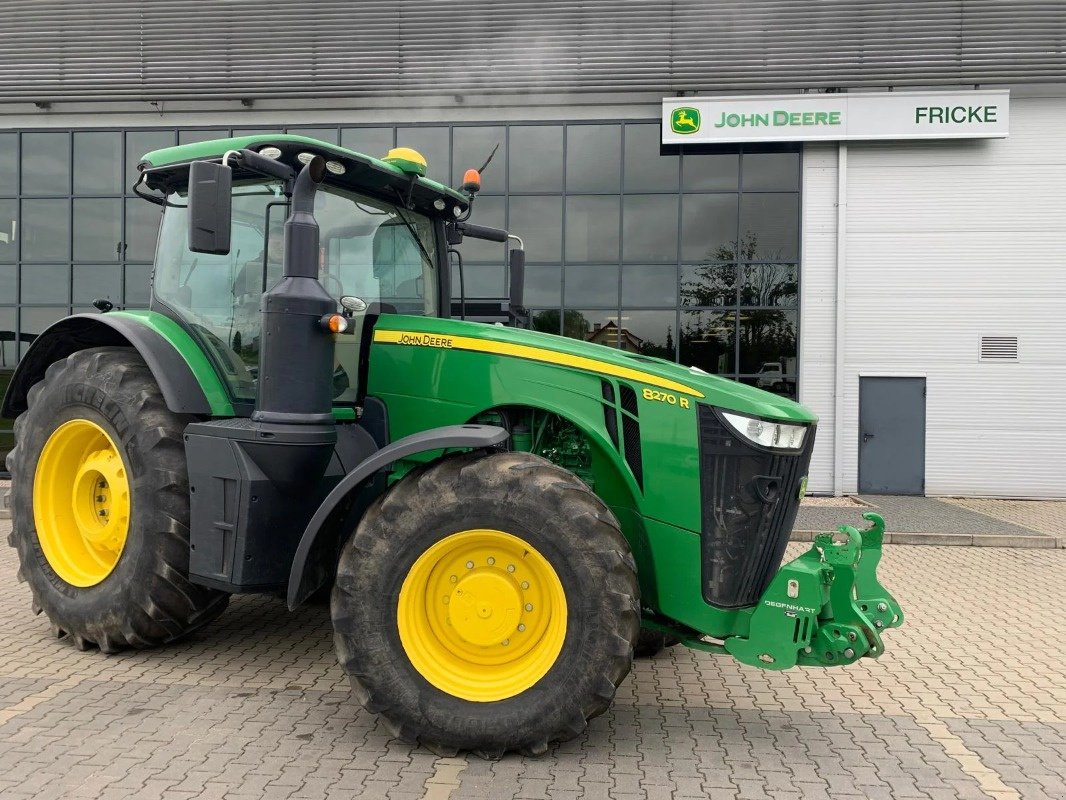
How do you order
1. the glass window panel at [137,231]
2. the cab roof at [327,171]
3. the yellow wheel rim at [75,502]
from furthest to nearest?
the glass window panel at [137,231]
the yellow wheel rim at [75,502]
the cab roof at [327,171]

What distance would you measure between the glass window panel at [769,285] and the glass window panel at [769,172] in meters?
1.33

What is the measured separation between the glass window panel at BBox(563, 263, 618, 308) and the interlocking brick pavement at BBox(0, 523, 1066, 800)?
9.54m

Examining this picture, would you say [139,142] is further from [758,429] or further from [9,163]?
[758,429]

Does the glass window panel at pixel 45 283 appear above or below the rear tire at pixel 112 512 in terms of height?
above

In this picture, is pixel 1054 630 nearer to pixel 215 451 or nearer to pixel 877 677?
pixel 877 677

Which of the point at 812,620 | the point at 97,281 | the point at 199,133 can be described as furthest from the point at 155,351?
the point at 97,281

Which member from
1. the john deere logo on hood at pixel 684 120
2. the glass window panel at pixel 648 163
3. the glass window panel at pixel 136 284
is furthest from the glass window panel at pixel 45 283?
the john deere logo on hood at pixel 684 120

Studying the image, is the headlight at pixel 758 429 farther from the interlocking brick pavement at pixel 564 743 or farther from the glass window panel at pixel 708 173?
the glass window panel at pixel 708 173

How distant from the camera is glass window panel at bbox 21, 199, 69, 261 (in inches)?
594

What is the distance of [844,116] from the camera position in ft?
44.2

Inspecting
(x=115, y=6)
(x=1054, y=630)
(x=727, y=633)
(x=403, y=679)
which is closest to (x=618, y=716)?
(x=727, y=633)

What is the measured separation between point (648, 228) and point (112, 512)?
1129cm

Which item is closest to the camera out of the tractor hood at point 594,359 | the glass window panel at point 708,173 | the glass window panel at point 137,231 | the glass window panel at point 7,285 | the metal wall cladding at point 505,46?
the tractor hood at point 594,359

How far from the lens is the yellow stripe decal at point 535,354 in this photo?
12.6 feet
